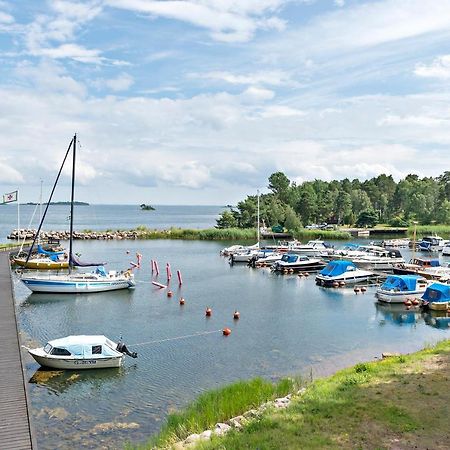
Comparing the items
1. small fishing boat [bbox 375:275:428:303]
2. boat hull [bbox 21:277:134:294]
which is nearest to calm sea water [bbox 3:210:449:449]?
boat hull [bbox 21:277:134:294]

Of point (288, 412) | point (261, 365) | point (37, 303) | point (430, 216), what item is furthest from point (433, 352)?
point (430, 216)

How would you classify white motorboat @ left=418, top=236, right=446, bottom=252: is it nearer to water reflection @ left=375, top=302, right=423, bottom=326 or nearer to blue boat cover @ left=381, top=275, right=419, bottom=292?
blue boat cover @ left=381, top=275, right=419, bottom=292

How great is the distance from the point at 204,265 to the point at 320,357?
39772 mm

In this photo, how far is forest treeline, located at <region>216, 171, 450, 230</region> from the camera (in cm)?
11069

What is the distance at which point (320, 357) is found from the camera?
29.6 meters

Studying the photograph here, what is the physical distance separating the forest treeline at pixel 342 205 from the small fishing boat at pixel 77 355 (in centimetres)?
8279

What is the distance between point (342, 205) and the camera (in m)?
136

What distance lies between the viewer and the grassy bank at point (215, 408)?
1775 cm

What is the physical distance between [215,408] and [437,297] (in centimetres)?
2896

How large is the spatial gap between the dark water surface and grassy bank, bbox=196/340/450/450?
5821 millimetres

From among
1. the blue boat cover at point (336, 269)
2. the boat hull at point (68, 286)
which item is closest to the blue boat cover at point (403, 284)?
the blue boat cover at point (336, 269)

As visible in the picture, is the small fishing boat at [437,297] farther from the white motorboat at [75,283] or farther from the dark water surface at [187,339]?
the white motorboat at [75,283]

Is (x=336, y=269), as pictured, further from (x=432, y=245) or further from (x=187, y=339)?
(x=432, y=245)

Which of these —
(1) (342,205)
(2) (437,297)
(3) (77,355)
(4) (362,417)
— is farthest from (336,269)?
(1) (342,205)
